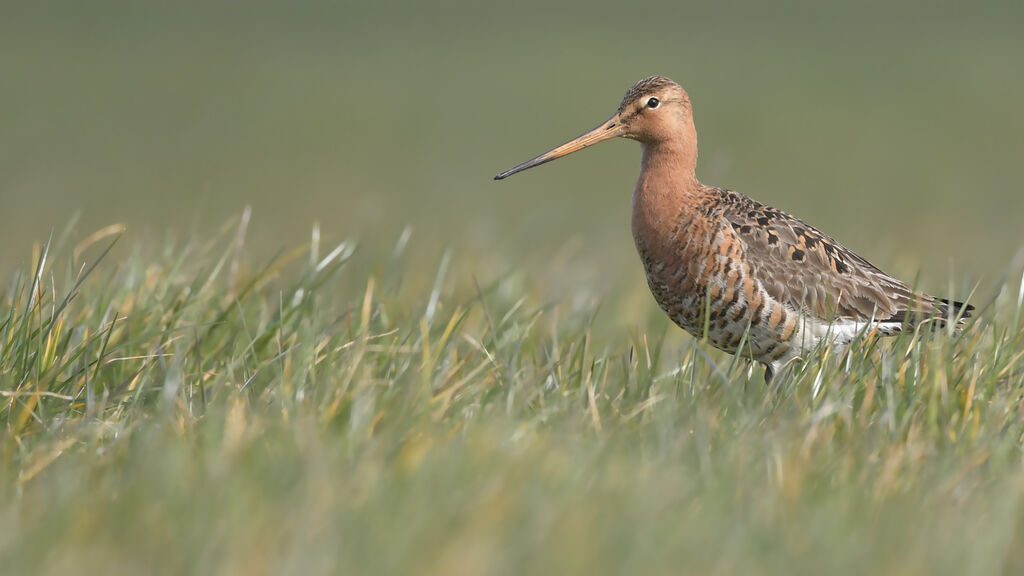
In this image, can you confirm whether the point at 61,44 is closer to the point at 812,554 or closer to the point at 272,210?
the point at 272,210

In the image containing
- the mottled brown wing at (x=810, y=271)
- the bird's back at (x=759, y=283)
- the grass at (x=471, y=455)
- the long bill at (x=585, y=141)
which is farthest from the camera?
the long bill at (x=585, y=141)

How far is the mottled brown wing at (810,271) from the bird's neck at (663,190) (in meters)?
0.22

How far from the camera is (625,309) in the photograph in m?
8.45

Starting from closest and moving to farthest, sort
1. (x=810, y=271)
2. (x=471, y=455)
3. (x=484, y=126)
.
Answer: (x=471, y=455) < (x=810, y=271) < (x=484, y=126)

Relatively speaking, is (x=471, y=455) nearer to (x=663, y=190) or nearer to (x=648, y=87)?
(x=663, y=190)

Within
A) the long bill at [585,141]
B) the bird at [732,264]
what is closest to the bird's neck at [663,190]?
the bird at [732,264]

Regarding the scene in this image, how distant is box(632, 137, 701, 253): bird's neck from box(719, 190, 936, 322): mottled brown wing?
22 centimetres

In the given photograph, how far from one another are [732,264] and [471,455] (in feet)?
9.02

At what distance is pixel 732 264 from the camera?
253 inches

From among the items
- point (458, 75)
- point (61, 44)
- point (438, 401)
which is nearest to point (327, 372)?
point (438, 401)

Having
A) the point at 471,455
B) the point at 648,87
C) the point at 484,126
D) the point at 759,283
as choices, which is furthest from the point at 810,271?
the point at 484,126

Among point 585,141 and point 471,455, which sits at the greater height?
point 585,141

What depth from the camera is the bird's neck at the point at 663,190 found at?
6637mm

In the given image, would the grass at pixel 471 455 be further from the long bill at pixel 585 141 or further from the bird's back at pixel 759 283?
the long bill at pixel 585 141
